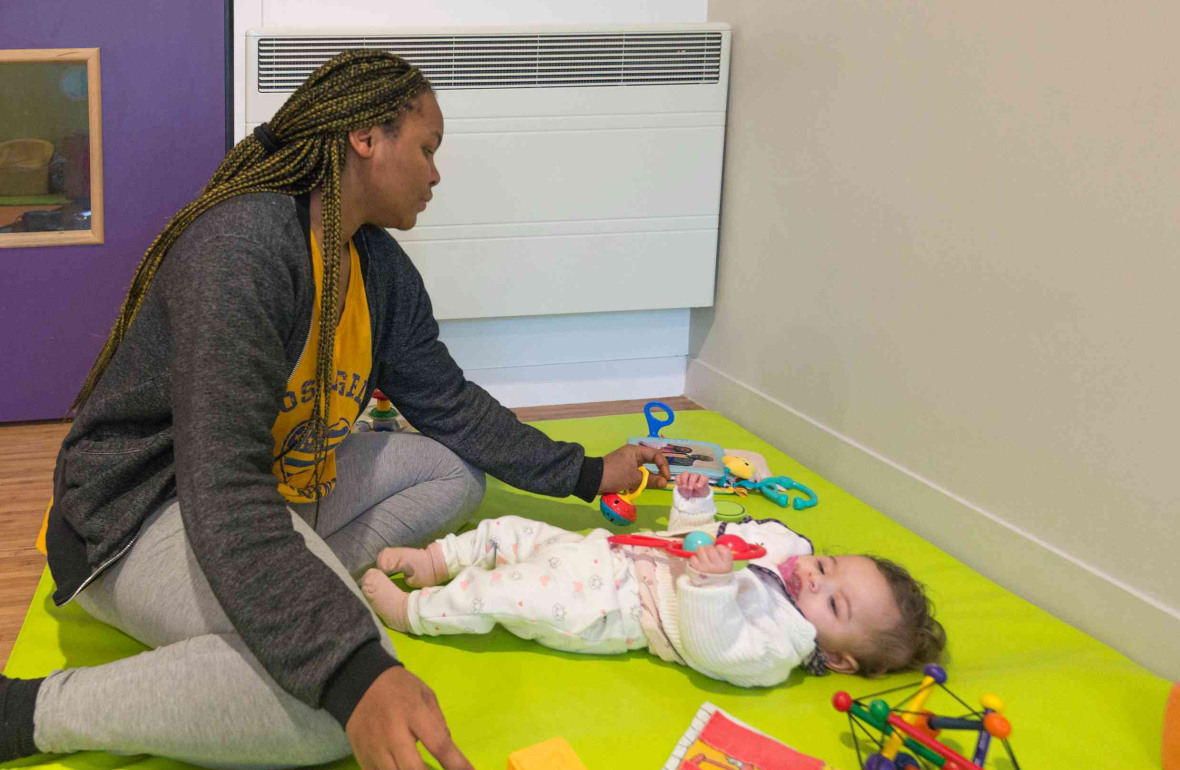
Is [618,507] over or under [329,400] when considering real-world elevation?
under

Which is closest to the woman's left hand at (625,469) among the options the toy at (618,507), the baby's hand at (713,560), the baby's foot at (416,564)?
the toy at (618,507)

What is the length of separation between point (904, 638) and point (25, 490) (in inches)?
64.8

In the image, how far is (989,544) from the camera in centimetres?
172

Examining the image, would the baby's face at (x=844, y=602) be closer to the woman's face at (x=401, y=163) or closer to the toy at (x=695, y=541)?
the toy at (x=695, y=541)

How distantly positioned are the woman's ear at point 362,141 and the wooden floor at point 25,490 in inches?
32.6

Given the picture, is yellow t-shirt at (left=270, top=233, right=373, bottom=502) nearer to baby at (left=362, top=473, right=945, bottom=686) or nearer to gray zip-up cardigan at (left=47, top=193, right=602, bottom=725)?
gray zip-up cardigan at (left=47, top=193, right=602, bottom=725)

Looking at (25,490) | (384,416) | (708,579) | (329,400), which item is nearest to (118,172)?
(25,490)

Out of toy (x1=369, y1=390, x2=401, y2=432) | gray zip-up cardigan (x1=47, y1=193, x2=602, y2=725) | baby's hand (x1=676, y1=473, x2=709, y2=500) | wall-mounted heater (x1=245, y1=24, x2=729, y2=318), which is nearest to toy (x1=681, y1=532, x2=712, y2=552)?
baby's hand (x1=676, y1=473, x2=709, y2=500)

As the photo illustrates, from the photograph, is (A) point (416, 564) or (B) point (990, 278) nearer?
(A) point (416, 564)

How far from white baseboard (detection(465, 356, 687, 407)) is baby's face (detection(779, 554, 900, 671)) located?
1.36 m

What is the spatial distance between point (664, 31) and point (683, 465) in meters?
1.09

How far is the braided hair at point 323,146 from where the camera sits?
1196 millimetres

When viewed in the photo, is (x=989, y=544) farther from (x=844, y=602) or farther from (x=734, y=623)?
(x=734, y=623)

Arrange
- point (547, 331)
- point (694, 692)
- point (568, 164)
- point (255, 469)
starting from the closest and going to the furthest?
point (255, 469), point (694, 692), point (568, 164), point (547, 331)
